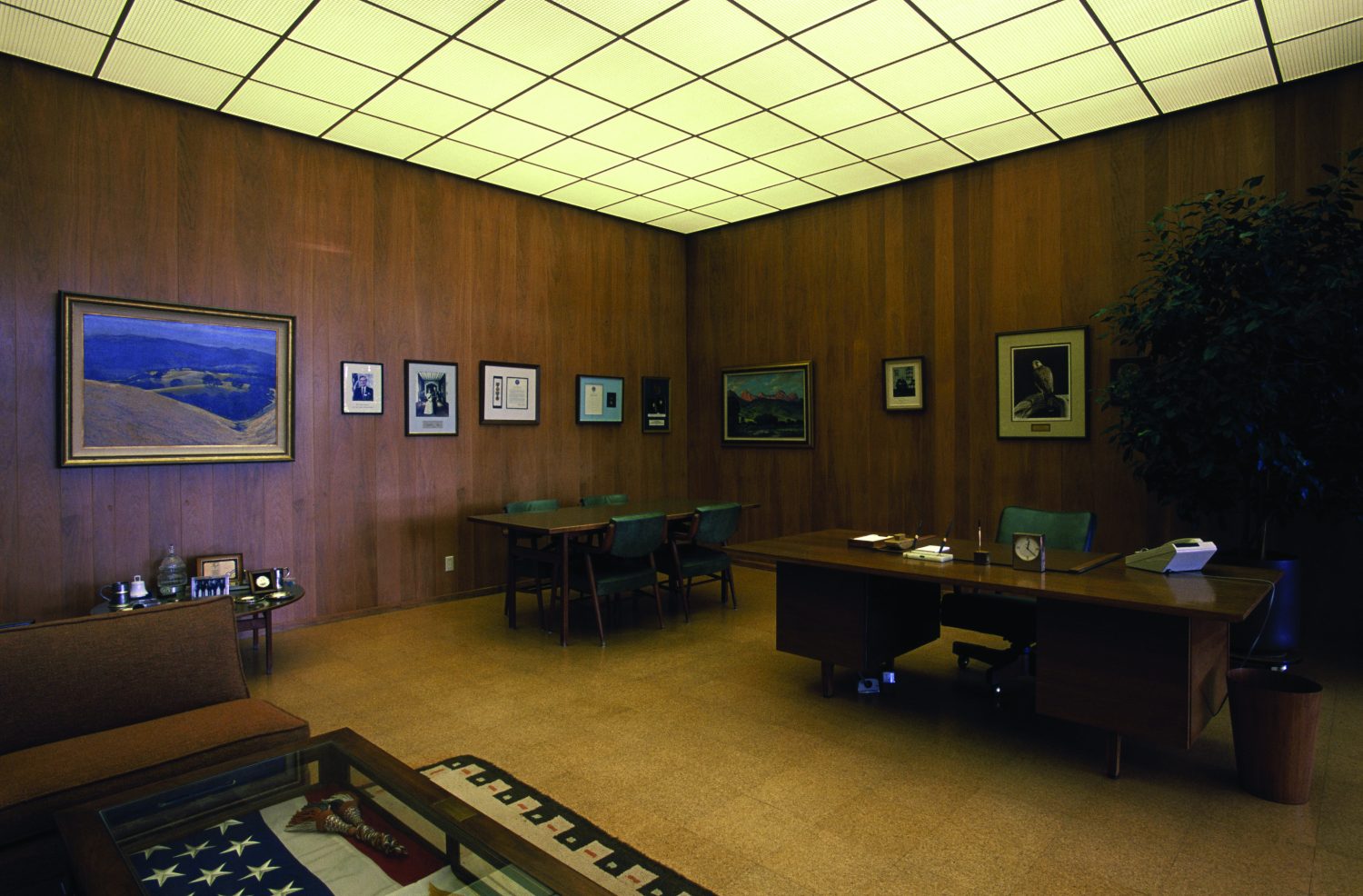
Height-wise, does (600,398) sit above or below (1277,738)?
above

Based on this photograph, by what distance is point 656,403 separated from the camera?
7605mm

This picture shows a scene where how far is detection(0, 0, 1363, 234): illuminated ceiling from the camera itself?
3.71 metres

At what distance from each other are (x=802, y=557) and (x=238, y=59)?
161 inches

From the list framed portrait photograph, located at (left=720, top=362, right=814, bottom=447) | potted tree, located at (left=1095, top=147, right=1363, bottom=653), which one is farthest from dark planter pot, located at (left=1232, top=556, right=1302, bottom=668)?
framed portrait photograph, located at (left=720, top=362, right=814, bottom=447)

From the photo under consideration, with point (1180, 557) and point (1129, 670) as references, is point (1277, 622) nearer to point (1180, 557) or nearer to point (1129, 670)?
point (1180, 557)

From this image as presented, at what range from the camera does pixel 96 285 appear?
436 centimetres

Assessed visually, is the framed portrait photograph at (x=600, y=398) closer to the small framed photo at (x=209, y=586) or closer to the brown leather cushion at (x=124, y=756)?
the small framed photo at (x=209, y=586)

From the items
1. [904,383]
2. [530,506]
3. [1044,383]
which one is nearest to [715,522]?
[530,506]

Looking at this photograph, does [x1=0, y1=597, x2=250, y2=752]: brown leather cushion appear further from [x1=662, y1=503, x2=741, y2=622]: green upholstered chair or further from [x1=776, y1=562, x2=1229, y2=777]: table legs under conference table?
[x1=662, y1=503, x2=741, y2=622]: green upholstered chair

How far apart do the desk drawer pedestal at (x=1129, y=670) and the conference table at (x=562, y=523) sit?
266 centimetres

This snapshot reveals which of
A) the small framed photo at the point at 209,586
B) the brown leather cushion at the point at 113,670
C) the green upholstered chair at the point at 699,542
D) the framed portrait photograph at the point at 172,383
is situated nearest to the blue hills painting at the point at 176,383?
the framed portrait photograph at the point at 172,383

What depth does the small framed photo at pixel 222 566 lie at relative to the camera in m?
4.64

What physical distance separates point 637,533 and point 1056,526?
8.11ft

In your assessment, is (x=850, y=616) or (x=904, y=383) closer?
(x=850, y=616)
